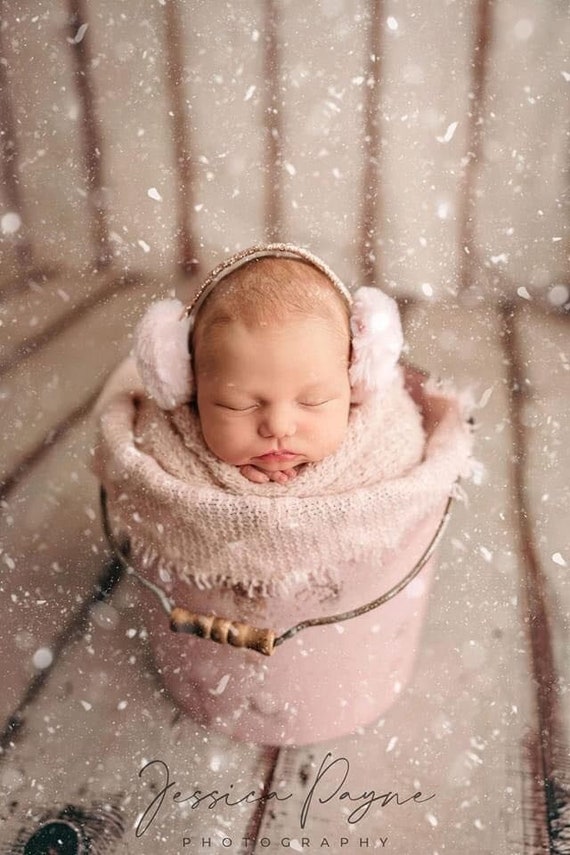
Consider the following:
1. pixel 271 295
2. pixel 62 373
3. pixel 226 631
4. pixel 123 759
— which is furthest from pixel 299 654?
pixel 62 373

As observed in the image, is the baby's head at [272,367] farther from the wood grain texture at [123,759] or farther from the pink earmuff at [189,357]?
the wood grain texture at [123,759]

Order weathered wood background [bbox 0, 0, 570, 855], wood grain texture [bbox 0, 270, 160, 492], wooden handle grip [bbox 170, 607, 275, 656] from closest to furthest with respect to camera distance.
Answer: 1. wooden handle grip [bbox 170, 607, 275, 656]
2. weathered wood background [bbox 0, 0, 570, 855]
3. wood grain texture [bbox 0, 270, 160, 492]

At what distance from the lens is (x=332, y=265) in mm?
941

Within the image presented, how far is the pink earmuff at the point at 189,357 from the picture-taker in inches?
27.5

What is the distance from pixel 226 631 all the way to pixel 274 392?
205mm

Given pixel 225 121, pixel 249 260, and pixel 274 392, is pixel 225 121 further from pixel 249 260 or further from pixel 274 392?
pixel 274 392

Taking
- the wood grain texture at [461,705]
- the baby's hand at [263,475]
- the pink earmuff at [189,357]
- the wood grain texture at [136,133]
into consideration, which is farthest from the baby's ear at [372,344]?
the wood grain texture at [136,133]

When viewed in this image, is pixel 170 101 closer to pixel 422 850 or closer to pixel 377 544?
pixel 377 544

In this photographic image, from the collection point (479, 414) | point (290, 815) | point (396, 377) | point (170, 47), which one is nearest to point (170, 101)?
point (170, 47)

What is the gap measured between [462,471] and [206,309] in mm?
283

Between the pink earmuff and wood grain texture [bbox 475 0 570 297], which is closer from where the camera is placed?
the pink earmuff

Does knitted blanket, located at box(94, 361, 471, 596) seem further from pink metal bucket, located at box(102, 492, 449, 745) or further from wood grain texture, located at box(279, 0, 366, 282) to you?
wood grain texture, located at box(279, 0, 366, 282)

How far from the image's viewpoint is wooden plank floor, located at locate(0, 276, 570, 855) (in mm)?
713

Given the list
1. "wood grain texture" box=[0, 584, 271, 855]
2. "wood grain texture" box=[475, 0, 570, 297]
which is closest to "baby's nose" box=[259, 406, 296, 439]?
"wood grain texture" box=[0, 584, 271, 855]
